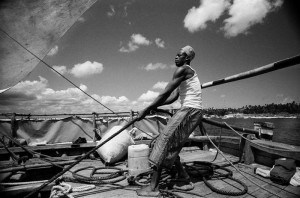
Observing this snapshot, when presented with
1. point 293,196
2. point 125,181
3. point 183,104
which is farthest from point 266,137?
point 125,181

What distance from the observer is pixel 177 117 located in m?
2.84

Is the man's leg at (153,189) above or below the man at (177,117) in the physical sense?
below

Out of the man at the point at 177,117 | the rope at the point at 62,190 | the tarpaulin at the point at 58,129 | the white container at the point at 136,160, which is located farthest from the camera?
the tarpaulin at the point at 58,129

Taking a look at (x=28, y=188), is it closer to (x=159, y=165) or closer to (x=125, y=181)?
(x=125, y=181)

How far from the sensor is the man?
8.93 feet

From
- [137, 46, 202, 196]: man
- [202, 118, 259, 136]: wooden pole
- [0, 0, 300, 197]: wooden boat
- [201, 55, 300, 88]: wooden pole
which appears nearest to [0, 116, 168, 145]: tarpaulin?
[0, 0, 300, 197]: wooden boat

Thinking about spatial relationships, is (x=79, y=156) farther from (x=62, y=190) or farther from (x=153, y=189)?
(x=153, y=189)

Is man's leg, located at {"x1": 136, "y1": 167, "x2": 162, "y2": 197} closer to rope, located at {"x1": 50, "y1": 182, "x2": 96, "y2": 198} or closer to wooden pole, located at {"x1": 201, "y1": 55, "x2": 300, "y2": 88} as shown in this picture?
rope, located at {"x1": 50, "y1": 182, "x2": 96, "y2": 198}

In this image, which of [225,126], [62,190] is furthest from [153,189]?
[225,126]

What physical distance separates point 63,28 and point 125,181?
4.17m

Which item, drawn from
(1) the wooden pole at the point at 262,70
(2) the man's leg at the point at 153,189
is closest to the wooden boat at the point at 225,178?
(2) the man's leg at the point at 153,189

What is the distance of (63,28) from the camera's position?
4758 millimetres

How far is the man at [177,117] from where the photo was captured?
272 centimetres

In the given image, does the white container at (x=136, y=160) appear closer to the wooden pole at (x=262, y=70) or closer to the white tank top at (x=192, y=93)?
the white tank top at (x=192, y=93)
